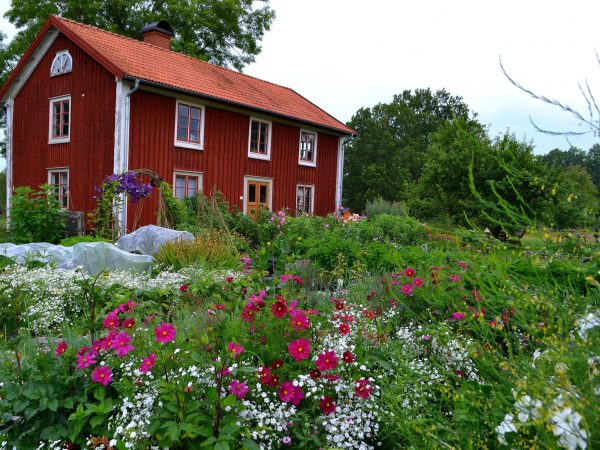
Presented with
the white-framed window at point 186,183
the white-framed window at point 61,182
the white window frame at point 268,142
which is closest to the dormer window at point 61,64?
the white-framed window at point 61,182

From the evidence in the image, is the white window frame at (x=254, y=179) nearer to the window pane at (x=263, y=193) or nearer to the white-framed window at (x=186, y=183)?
the window pane at (x=263, y=193)

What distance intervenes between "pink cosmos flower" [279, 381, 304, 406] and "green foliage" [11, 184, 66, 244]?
10411 millimetres

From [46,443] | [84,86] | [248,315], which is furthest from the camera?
[84,86]

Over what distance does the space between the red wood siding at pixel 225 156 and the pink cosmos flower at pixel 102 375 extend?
1115cm

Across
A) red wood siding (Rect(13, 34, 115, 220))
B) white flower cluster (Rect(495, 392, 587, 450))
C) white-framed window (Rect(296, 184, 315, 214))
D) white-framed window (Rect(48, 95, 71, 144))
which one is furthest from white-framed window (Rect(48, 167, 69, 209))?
white flower cluster (Rect(495, 392, 587, 450))

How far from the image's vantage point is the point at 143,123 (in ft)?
43.6

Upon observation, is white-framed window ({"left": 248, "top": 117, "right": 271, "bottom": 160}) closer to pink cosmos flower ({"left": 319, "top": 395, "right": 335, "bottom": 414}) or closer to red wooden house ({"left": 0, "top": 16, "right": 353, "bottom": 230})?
red wooden house ({"left": 0, "top": 16, "right": 353, "bottom": 230})

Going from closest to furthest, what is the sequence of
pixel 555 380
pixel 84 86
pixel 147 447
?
1. pixel 555 380
2. pixel 147 447
3. pixel 84 86

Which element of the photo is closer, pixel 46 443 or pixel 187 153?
pixel 46 443

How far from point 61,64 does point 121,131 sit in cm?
367

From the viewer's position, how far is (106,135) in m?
13.1

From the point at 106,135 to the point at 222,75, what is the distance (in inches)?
207

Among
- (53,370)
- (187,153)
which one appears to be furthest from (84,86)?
(53,370)

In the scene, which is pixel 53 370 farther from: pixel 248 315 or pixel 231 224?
pixel 231 224
